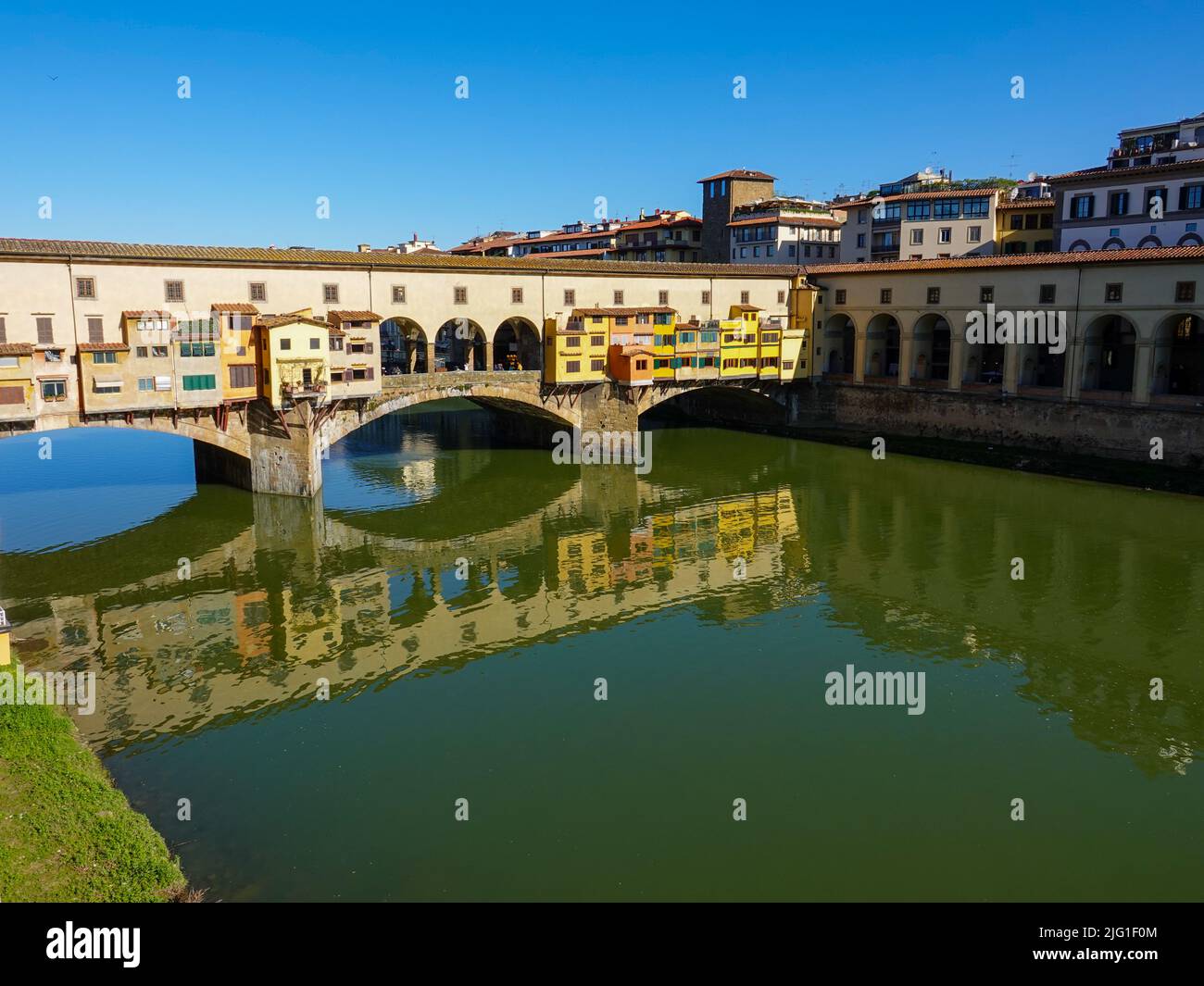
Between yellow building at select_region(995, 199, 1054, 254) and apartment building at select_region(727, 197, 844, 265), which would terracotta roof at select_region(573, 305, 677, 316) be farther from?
yellow building at select_region(995, 199, 1054, 254)

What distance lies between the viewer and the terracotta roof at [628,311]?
49.9m

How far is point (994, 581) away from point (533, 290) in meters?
27.7

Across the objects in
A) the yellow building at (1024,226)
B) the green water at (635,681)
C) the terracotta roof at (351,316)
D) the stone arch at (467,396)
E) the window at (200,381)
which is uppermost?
the yellow building at (1024,226)

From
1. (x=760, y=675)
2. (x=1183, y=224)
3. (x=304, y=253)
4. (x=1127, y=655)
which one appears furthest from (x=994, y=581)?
(x=1183, y=224)

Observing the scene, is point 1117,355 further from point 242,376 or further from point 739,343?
point 242,376

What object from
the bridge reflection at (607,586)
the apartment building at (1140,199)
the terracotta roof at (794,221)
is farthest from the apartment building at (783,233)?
the bridge reflection at (607,586)

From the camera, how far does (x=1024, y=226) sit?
67.2 m

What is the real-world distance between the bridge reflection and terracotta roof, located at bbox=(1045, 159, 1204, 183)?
2275 cm

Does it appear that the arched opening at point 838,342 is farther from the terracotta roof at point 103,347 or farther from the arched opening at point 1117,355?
the terracotta roof at point 103,347

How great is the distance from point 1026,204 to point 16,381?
6214 cm

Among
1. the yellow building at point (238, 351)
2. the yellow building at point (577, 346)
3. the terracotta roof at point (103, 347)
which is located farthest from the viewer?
the yellow building at point (577, 346)

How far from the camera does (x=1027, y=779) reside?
1859cm

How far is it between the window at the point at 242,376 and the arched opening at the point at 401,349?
37.1ft
